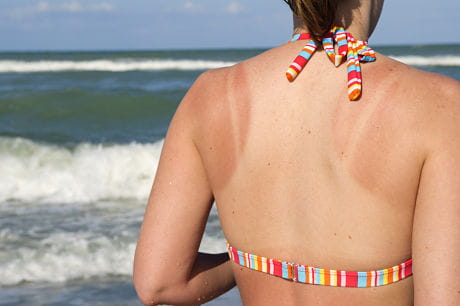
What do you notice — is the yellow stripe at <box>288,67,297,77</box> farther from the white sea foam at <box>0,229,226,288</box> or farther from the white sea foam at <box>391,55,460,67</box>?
the white sea foam at <box>391,55,460,67</box>

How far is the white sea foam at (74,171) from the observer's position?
22.5ft

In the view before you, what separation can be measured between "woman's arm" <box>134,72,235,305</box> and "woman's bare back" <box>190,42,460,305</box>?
0.03m

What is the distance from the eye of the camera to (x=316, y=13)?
1143 millimetres

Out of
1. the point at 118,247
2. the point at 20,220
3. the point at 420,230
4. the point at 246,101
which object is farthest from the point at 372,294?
the point at 20,220

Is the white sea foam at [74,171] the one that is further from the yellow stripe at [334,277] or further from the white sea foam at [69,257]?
the yellow stripe at [334,277]

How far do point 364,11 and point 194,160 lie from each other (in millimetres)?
420

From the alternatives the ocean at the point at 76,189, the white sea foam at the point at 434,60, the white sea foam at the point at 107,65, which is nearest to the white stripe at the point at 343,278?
the ocean at the point at 76,189

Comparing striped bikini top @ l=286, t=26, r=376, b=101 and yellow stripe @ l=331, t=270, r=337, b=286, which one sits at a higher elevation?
striped bikini top @ l=286, t=26, r=376, b=101

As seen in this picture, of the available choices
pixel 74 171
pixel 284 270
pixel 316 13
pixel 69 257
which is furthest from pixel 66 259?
pixel 316 13

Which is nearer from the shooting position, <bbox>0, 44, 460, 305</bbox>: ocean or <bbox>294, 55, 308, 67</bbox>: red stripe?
<bbox>294, 55, 308, 67</bbox>: red stripe

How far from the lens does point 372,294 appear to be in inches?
47.5

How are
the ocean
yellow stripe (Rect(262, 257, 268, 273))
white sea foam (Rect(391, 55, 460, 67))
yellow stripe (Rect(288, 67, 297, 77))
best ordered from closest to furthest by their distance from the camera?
1. yellow stripe (Rect(288, 67, 297, 77))
2. yellow stripe (Rect(262, 257, 268, 273))
3. the ocean
4. white sea foam (Rect(391, 55, 460, 67))

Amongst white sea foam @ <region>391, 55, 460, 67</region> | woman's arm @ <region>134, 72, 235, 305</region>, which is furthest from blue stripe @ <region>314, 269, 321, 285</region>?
white sea foam @ <region>391, 55, 460, 67</region>

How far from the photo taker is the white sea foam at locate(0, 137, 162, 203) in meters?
6.86
